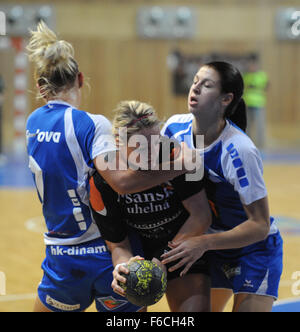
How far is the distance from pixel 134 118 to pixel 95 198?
432 mm

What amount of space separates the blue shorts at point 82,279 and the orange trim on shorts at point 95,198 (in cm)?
22

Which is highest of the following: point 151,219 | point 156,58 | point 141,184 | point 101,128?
point 156,58

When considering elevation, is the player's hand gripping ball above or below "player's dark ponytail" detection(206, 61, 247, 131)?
below

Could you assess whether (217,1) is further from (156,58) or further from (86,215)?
(86,215)

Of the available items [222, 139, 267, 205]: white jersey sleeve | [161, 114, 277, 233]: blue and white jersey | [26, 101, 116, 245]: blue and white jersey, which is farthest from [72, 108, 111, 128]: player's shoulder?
[222, 139, 267, 205]: white jersey sleeve

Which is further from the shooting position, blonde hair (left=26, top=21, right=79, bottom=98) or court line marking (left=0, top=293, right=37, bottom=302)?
court line marking (left=0, top=293, right=37, bottom=302)

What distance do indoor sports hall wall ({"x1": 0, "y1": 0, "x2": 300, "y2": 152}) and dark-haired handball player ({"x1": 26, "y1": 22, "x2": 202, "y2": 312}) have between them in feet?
47.9

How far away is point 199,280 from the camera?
2.91 metres

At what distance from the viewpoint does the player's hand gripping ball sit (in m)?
2.58

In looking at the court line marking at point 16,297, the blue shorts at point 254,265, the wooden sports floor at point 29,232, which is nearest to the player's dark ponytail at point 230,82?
the blue shorts at point 254,265

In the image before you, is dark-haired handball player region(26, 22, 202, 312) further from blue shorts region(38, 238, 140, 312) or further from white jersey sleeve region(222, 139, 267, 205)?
white jersey sleeve region(222, 139, 267, 205)
